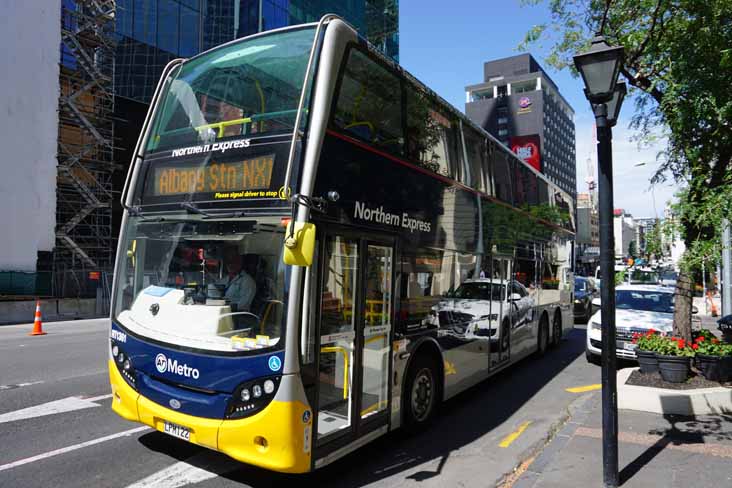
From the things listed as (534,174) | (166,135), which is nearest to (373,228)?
(166,135)

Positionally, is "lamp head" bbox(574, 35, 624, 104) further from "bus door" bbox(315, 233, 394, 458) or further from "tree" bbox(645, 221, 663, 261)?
"tree" bbox(645, 221, 663, 261)

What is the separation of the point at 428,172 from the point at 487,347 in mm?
3419

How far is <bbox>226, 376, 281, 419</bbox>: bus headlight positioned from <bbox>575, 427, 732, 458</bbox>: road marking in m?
4.02

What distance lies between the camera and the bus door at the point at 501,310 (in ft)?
28.2

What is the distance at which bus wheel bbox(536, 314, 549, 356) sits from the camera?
11.8m

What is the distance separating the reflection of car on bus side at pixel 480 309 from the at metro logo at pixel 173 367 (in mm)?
3071

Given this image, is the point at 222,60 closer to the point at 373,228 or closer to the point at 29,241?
the point at 373,228

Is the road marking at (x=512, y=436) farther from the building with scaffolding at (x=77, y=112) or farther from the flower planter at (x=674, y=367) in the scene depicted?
the building with scaffolding at (x=77, y=112)

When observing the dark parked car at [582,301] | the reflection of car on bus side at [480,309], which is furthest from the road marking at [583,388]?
the dark parked car at [582,301]

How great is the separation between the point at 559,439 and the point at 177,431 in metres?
4.27

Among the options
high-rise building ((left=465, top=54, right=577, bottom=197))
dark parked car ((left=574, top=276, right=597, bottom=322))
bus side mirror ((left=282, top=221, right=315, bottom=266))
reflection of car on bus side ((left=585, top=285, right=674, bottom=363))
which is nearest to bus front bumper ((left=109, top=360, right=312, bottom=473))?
bus side mirror ((left=282, top=221, right=315, bottom=266))

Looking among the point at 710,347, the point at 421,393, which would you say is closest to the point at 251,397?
the point at 421,393

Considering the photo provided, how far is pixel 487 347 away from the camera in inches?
332

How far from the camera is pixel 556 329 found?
43.8ft
